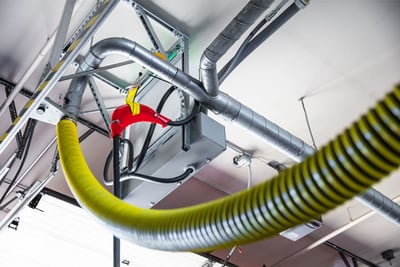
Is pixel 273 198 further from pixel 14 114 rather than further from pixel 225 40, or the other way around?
pixel 14 114

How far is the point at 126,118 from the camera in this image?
1.96 metres

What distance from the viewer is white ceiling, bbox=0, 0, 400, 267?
2.52 meters

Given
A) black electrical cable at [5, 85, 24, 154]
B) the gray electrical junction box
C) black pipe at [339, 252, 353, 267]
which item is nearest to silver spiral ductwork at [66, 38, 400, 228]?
the gray electrical junction box

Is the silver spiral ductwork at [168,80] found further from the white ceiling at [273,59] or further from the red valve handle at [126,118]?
the white ceiling at [273,59]

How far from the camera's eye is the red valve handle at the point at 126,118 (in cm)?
190

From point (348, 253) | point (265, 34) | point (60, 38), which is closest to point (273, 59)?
point (265, 34)

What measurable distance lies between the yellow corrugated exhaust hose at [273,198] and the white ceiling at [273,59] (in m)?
1.27

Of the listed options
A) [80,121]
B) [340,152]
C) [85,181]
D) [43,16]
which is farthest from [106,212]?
[80,121]

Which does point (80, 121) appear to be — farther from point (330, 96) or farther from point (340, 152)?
point (340, 152)

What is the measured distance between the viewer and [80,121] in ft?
10.3

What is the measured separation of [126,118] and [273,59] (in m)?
1.24

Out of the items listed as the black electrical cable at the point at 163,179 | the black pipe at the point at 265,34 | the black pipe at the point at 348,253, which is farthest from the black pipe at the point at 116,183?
the black pipe at the point at 348,253

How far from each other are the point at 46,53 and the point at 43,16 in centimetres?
22

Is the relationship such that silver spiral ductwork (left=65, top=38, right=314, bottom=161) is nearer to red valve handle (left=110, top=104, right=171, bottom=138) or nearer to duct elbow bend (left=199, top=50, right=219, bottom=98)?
duct elbow bend (left=199, top=50, right=219, bottom=98)
